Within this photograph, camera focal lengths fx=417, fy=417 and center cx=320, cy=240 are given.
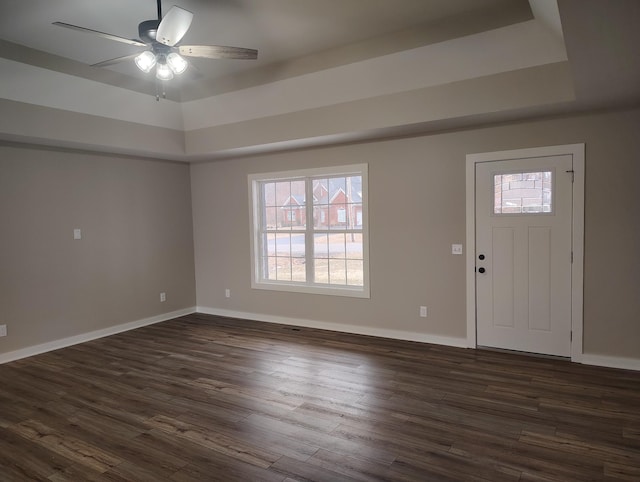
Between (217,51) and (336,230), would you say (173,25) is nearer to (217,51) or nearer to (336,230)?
(217,51)

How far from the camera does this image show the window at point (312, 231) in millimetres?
5137

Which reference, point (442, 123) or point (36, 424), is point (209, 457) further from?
point (442, 123)

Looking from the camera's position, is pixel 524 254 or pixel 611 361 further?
pixel 524 254

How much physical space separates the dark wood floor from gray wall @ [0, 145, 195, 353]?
64cm

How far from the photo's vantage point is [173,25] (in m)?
2.67

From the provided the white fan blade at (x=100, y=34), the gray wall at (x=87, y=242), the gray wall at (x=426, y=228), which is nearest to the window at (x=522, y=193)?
the gray wall at (x=426, y=228)

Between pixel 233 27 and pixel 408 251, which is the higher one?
pixel 233 27

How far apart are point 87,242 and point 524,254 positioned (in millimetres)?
4982

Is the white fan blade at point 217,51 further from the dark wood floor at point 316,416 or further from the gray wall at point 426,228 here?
the dark wood floor at point 316,416

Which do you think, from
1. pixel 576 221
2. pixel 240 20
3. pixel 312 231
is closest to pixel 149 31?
pixel 240 20

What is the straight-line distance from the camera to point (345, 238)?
5.23 metres

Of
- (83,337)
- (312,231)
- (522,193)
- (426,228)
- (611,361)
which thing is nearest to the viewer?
(611,361)

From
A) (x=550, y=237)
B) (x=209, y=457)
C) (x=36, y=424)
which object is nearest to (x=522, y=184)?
(x=550, y=237)

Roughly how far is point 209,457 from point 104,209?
152 inches
